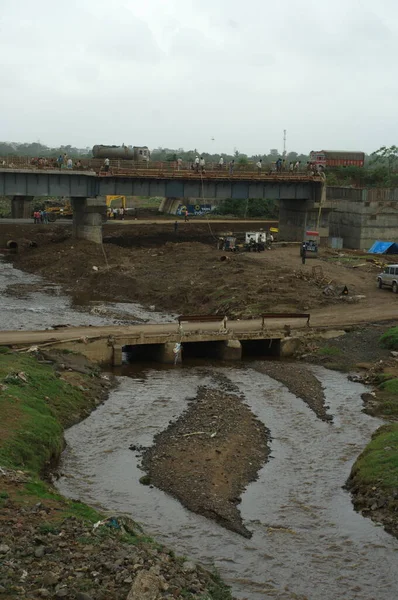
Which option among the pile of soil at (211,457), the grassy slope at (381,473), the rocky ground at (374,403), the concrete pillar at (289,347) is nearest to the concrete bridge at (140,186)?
the rocky ground at (374,403)

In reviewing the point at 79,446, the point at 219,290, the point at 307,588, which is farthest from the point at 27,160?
the point at 307,588

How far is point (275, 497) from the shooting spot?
102 feet

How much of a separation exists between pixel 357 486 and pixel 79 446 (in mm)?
11125

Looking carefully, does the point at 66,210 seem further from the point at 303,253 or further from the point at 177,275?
the point at 303,253

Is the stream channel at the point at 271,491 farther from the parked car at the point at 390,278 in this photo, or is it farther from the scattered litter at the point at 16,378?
the parked car at the point at 390,278

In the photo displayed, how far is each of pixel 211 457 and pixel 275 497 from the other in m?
3.75

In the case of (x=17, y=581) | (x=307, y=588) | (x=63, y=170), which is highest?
(x=63, y=170)

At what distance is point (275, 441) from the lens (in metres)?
37.2

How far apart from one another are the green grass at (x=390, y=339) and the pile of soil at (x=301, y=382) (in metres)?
5.44

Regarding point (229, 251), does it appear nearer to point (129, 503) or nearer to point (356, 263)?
point (356, 263)

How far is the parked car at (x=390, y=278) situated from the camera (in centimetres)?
6662

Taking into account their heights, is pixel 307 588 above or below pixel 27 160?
below

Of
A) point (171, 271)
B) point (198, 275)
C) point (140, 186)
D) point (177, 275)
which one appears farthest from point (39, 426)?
point (140, 186)

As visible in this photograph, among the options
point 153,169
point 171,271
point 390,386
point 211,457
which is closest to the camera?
point 211,457
